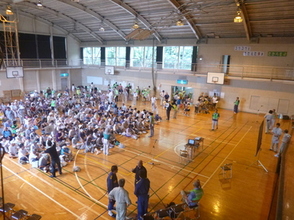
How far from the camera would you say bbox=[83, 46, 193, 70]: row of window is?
27562mm

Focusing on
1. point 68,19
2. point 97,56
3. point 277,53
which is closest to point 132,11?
point 68,19

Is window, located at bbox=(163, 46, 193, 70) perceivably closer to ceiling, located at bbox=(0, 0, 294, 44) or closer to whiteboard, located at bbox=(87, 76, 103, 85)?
ceiling, located at bbox=(0, 0, 294, 44)

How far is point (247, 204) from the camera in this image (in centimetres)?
807

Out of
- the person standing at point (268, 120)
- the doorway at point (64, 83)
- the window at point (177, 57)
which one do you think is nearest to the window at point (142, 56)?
the window at point (177, 57)

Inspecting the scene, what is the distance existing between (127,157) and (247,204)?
603cm

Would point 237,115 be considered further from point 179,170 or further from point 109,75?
point 109,75

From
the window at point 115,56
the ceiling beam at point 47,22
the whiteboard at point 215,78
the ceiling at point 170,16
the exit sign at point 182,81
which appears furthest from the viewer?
the window at point 115,56

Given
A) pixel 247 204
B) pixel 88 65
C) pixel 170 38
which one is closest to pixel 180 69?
pixel 170 38

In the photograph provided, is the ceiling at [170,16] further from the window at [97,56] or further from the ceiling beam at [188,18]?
the window at [97,56]

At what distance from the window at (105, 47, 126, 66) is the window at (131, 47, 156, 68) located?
172cm

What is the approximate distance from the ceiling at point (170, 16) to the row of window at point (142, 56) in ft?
5.91

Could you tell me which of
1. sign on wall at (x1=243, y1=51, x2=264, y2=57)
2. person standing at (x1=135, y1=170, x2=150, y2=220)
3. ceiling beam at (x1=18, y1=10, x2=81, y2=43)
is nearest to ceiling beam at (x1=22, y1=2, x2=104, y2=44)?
ceiling beam at (x1=18, y1=10, x2=81, y2=43)

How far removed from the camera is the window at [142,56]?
98.3 ft

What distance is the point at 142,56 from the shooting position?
101ft
